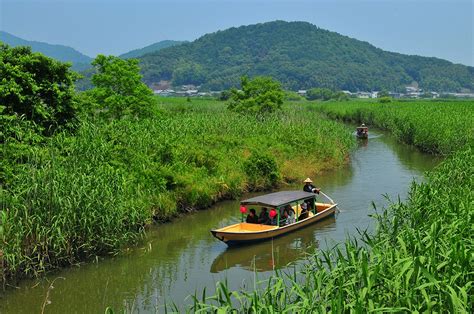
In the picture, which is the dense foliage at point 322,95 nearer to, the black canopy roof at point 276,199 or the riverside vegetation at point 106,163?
the riverside vegetation at point 106,163

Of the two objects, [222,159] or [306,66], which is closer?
[222,159]

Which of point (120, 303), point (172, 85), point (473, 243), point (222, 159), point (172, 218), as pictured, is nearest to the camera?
point (473, 243)

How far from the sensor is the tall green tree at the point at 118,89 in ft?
93.2

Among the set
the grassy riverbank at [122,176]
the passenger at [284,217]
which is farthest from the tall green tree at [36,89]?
the passenger at [284,217]

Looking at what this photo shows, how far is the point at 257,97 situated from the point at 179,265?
1211 inches

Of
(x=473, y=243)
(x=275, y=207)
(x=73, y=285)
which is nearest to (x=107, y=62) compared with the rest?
(x=275, y=207)

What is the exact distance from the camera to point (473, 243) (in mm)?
8742

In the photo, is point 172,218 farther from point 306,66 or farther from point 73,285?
point 306,66

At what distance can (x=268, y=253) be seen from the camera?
15.8m

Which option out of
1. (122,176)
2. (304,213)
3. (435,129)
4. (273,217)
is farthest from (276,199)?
(435,129)

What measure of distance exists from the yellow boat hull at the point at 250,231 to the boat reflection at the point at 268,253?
0.77ft

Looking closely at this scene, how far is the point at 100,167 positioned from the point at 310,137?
1661cm

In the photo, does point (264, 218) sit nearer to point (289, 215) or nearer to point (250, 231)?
point (289, 215)

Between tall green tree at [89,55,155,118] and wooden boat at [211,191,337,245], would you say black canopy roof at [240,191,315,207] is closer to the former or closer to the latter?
wooden boat at [211,191,337,245]
